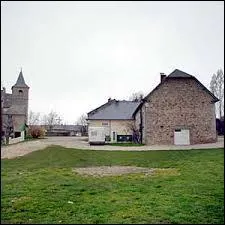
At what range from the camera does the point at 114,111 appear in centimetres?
4556

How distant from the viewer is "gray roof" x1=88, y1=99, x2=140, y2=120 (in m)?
44.6

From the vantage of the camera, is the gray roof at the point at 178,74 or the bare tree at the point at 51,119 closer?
the gray roof at the point at 178,74

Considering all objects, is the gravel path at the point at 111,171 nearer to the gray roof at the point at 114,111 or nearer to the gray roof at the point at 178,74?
the gray roof at the point at 178,74

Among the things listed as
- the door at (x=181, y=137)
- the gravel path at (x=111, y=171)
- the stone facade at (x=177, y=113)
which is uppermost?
the stone facade at (x=177, y=113)

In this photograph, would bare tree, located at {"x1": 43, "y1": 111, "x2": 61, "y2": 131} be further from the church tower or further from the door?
the door

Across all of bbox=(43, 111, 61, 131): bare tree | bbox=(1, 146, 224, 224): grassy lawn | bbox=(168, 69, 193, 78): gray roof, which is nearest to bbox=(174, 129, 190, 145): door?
bbox=(168, 69, 193, 78): gray roof

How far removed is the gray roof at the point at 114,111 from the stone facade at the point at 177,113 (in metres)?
12.3

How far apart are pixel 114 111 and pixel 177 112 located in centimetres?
1485

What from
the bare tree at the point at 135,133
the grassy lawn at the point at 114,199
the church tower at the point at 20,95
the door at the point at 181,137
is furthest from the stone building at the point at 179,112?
the church tower at the point at 20,95

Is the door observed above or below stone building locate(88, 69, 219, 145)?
below

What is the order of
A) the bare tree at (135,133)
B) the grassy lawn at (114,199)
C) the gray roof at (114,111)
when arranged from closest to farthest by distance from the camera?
the grassy lawn at (114,199)
the bare tree at (135,133)
the gray roof at (114,111)

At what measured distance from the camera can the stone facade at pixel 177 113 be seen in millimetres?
31891

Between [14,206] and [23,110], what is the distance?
4746cm

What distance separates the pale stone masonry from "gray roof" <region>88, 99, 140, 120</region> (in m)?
12.3
